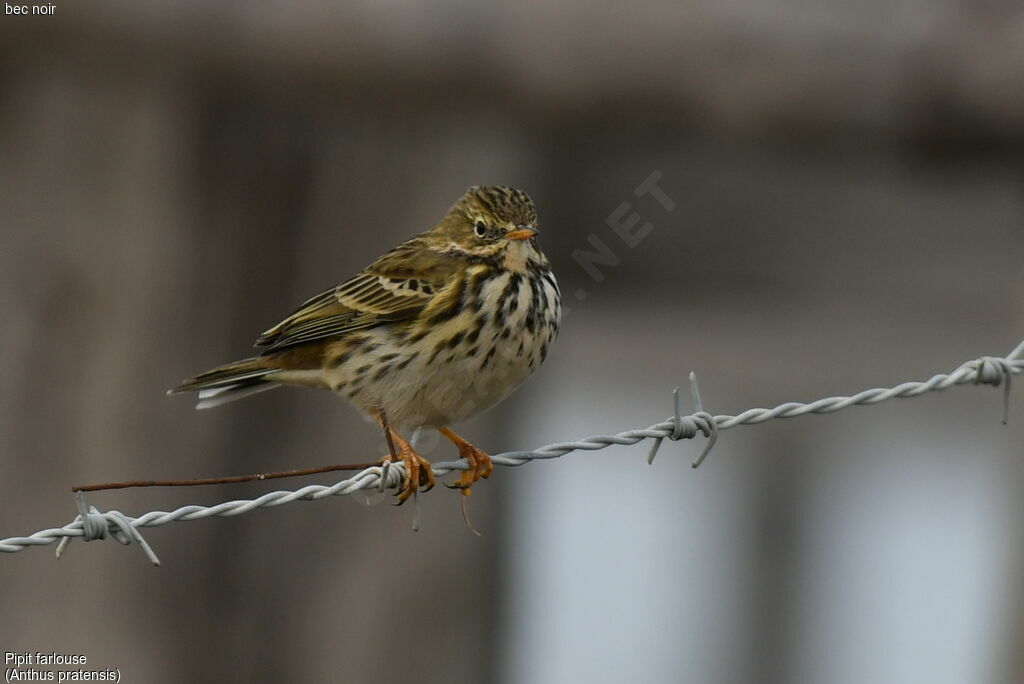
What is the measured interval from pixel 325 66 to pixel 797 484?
156 inches

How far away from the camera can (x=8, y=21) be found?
5.41 meters

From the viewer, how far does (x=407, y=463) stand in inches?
212

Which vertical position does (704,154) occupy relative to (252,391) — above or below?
above

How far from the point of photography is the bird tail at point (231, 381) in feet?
18.8

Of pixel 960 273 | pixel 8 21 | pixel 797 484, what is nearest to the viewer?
pixel 8 21

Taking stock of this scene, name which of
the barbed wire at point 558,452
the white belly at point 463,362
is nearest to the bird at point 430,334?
the white belly at point 463,362

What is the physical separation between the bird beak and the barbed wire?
3.23 ft

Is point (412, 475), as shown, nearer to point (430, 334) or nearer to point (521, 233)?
point (430, 334)

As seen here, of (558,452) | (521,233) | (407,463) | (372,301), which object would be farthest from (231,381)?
(558,452)

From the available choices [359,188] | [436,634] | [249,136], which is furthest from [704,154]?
[436,634]

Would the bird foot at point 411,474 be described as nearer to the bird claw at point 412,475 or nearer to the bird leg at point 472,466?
the bird claw at point 412,475

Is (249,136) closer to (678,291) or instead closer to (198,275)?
(198,275)

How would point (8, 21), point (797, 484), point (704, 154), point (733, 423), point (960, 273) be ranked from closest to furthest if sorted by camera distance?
point (733, 423) < point (8, 21) < point (704, 154) < point (960, 273) < point (797, 484)

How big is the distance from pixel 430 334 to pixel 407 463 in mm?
483
